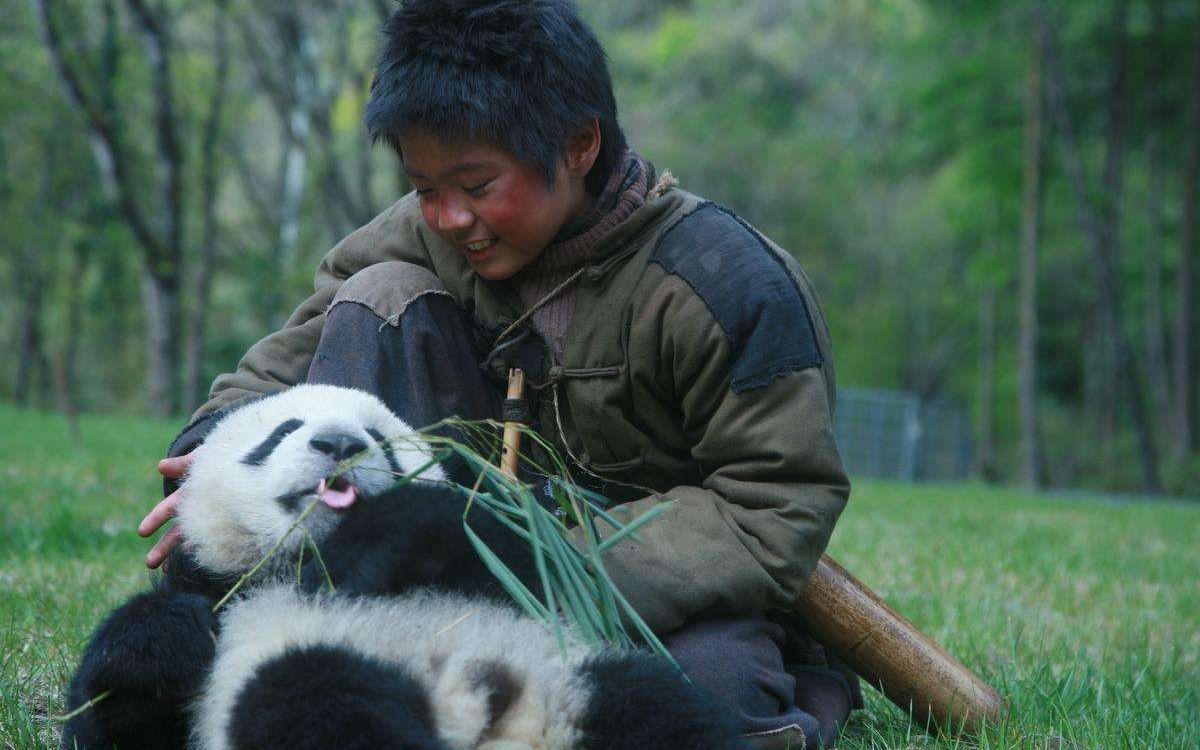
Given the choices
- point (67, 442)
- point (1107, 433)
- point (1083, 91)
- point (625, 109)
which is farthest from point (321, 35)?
point (1107, 433)

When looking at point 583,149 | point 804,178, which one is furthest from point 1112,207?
point 583,149

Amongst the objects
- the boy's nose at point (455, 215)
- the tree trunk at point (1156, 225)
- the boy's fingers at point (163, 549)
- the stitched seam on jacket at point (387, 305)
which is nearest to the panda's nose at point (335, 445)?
the boy's fingers at point (163, 549)

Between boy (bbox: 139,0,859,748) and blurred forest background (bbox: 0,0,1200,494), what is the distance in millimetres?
6179

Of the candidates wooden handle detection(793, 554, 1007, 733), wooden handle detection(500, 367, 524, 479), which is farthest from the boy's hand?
wooden handle detection(793, 554, 1007, 733)

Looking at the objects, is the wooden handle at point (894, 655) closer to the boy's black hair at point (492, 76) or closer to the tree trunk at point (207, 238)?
the boy's black hair at point (492, 76)

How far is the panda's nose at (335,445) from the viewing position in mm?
2084

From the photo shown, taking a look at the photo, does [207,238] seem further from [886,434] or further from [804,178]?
[804,178]

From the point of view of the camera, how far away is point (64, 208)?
69.8 feet

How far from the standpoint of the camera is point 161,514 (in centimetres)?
233

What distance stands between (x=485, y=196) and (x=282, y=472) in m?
0.82

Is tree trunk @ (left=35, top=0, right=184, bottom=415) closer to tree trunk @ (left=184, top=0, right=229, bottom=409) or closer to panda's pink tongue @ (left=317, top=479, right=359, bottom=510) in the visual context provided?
tree trunk @ (left=184, top=0, right=229, bottom=409)

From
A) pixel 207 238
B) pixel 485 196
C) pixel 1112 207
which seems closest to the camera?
pixel 485 196

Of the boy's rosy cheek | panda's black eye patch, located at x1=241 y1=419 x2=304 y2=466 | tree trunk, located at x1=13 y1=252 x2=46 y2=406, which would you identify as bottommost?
tree trunk, located at x1=13 y1=252 x2=46 y2=406

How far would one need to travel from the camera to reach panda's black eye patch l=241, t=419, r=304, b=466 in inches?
84.6
